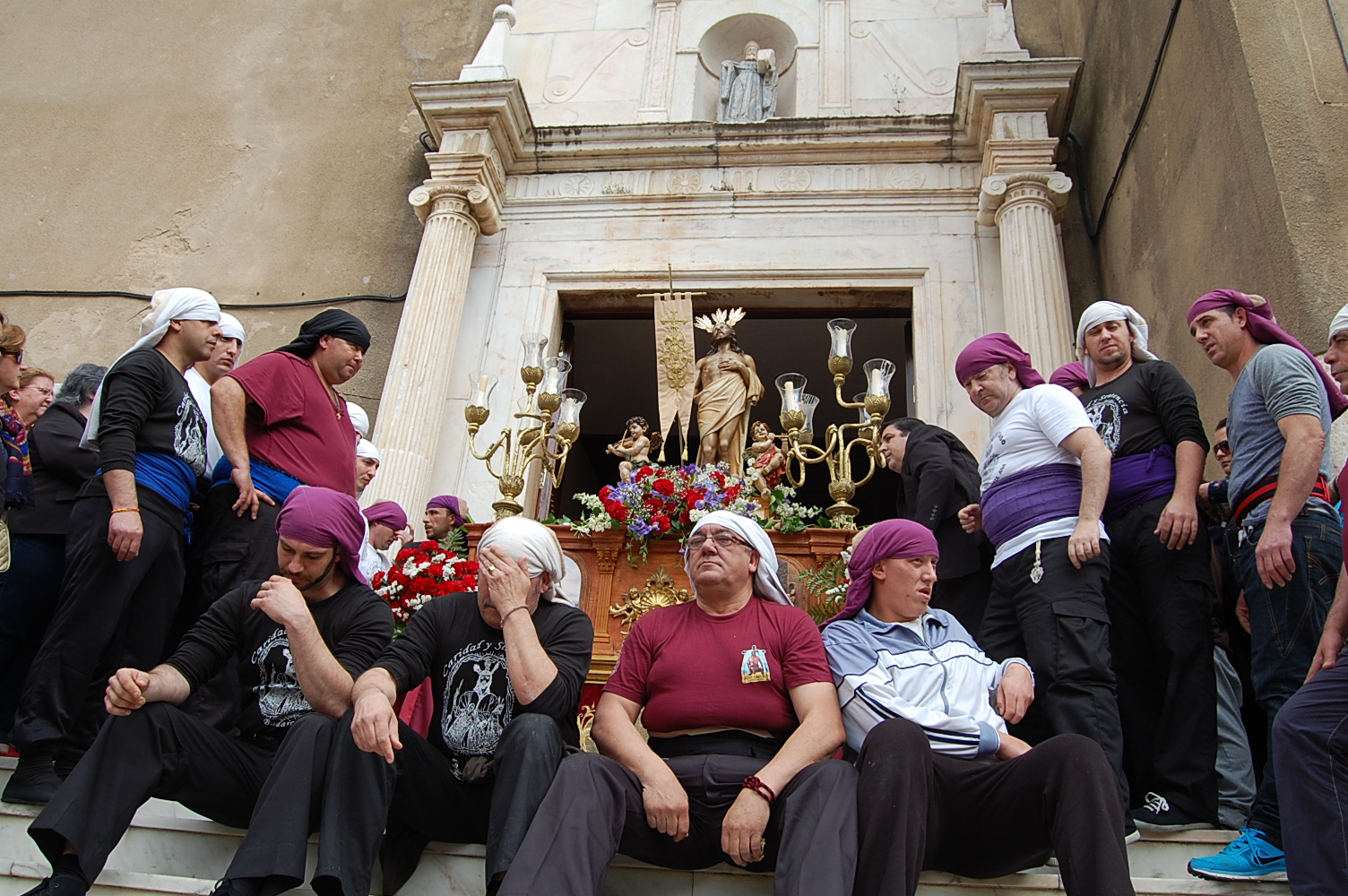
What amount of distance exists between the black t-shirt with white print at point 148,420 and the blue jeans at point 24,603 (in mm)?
422

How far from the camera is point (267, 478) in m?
3.77

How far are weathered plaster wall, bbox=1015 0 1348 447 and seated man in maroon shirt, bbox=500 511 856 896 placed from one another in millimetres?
2922

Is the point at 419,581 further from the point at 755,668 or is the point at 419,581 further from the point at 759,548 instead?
the point at 755,668

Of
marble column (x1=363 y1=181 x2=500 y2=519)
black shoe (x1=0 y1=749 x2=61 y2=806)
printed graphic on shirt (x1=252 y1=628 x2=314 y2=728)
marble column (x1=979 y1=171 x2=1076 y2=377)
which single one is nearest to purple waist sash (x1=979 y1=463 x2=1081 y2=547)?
printed graphic on shirt (x1=252 y1=628 x2=314 y2=728)

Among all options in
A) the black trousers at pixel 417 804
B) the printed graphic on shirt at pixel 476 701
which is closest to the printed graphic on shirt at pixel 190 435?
the printed graphic on shirt at pixel 476 701

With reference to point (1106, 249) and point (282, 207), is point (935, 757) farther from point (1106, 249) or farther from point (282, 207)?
point (282, 207)

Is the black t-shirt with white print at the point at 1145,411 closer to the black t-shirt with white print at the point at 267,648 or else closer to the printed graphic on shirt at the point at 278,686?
the black t-shirt with white print at the point at 267,648

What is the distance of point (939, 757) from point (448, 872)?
4.44ft

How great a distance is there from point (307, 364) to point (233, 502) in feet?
2.15

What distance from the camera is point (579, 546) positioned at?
5.48 meters

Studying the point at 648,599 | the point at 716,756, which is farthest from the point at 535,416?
the point at 716,756

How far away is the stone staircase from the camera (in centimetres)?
257

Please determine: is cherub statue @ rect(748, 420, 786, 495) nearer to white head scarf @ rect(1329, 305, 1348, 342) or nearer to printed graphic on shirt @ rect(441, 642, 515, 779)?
printed graphic on shirt @ rect(441, 642, 515, 779)

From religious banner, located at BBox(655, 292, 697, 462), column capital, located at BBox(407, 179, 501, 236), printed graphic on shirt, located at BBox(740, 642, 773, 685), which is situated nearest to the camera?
printed graphic on shirt, located at BBox(740, 642, 773, 685)
